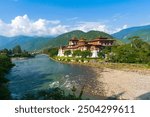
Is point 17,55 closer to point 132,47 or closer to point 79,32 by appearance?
point 79,32

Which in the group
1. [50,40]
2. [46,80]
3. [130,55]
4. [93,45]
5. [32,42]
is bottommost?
[46,80]

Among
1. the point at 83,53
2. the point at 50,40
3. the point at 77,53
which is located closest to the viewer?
the point at 83,53

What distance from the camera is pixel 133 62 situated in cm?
3912

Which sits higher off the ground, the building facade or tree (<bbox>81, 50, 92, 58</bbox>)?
the building facade

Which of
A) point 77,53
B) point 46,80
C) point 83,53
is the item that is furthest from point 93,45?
point 46,80

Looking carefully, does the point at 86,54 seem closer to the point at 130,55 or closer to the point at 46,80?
the point at 130,55

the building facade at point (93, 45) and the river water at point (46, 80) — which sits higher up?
the building facade at point (93, 45)

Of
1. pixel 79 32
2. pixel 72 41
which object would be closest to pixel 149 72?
pixel 72 41

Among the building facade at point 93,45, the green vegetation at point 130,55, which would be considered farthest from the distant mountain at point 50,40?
the green vegetation at point 130,55

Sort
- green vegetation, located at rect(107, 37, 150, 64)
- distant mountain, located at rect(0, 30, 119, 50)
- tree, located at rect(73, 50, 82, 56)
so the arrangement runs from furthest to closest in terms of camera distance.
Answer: distant mountain, located at rect(0, 30, 119, 50), tree, located at rect(73, 50, 82, 56), green vegetation, located at rect(107, 37, 150, 64)

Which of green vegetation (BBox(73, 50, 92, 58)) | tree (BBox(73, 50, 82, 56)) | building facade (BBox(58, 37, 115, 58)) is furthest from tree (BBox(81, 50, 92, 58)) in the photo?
building facade (BBox(58, 37, 115, 58))

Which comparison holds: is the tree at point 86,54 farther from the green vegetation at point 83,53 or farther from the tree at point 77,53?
the tree at point 77,53

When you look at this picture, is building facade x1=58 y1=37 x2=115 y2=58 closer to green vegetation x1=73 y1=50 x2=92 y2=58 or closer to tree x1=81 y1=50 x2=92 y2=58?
tree x1=81 y1=50 x2=92 y2=58

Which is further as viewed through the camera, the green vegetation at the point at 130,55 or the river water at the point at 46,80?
the green vegetation at the point at 130,55
